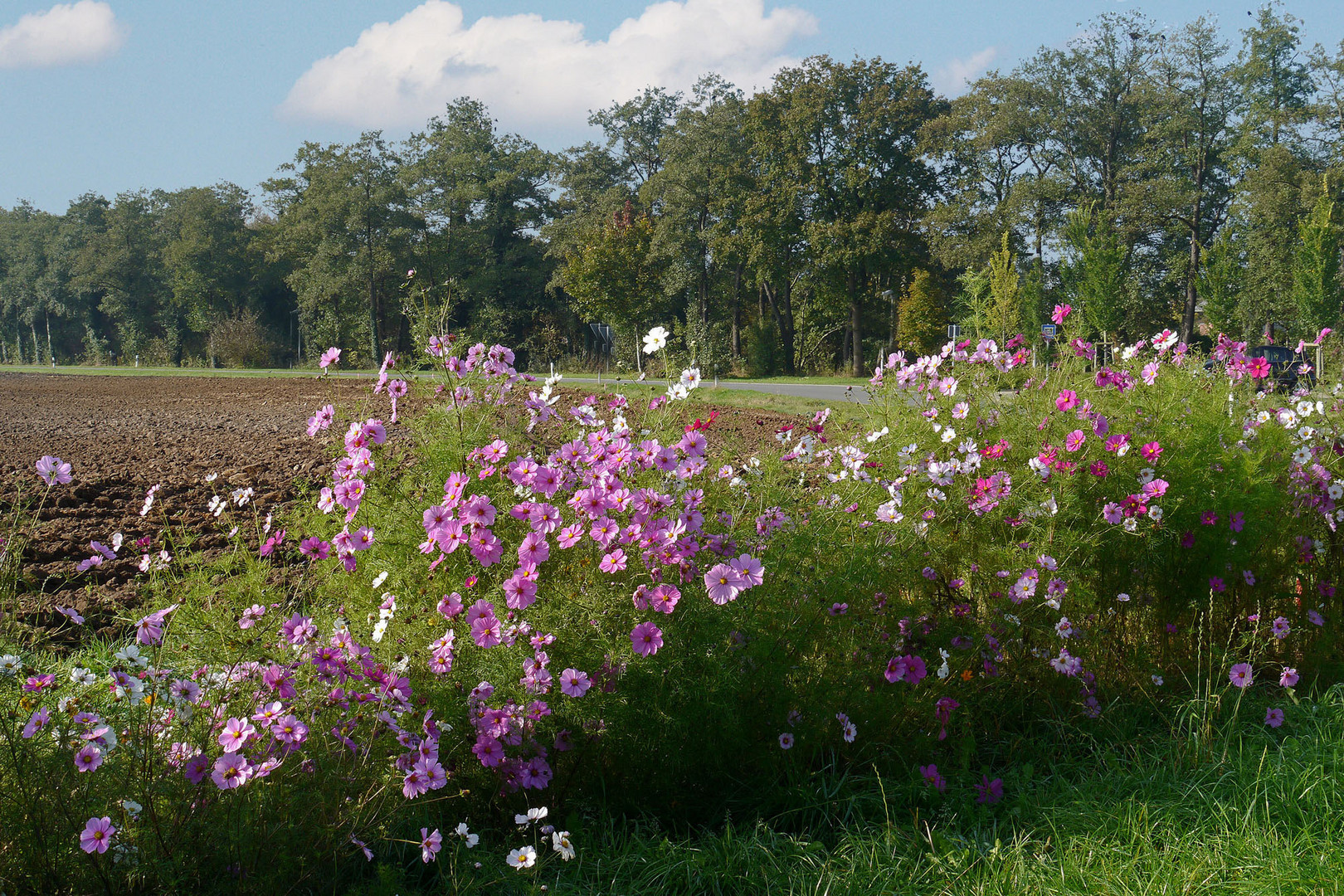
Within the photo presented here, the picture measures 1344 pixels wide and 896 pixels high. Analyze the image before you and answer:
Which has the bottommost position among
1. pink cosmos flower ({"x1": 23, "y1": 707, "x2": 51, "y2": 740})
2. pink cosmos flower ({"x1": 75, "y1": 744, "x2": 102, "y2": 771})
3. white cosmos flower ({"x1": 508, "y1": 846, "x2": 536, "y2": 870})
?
white cosmos flower ({"x1": 508, "y1": 846, "x2": 536, "y2": 870})

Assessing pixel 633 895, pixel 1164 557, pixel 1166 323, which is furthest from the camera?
pixel 1166 323

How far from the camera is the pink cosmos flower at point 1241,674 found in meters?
3.02

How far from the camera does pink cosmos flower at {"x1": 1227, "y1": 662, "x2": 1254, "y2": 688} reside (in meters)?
3.02

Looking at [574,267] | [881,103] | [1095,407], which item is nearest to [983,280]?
[881,103]

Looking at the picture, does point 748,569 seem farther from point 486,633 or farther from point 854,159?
point 854,159

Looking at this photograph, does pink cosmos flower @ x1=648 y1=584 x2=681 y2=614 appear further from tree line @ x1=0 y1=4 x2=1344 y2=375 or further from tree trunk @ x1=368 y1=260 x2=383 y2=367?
tree trunk @ x1=368 y1=260 x2=383 y2=367

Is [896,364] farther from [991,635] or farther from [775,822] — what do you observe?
[775,822]

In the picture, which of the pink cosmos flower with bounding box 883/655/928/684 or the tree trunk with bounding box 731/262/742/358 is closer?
the pink cosmos flower with bounding box 883/655/928/684

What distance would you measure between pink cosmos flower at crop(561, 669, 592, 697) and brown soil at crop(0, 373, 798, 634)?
121 centimetres

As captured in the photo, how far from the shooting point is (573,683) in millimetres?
2166

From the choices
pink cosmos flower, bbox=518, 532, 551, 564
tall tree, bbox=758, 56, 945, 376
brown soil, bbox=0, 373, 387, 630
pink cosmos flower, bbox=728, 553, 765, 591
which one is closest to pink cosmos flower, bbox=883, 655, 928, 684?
pink cosmos flower, bbox=728, 553, 765, 591

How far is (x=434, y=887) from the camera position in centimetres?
A: 218

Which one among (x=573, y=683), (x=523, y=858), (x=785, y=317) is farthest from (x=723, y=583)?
(x=785, y=317)

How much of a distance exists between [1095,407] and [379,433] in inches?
111
